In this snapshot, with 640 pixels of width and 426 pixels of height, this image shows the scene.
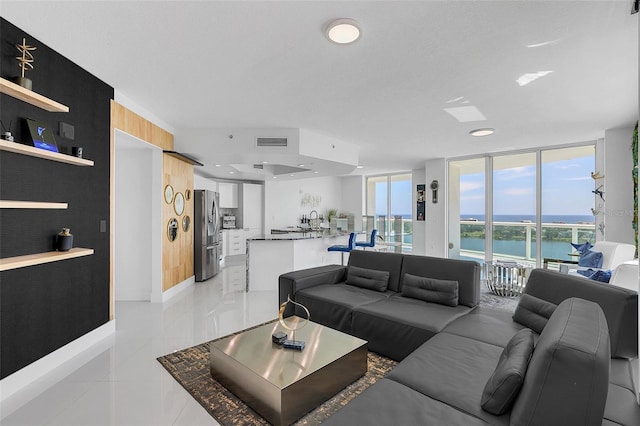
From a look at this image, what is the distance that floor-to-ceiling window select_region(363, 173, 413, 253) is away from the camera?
9219 mm

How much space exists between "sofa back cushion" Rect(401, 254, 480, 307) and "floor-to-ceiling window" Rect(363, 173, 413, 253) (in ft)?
18.1

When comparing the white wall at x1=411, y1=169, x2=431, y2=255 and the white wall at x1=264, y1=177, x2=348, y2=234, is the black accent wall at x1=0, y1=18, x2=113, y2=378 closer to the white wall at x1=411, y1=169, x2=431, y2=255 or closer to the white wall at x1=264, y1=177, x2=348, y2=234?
the white wall at x1=264, y1=177, x2=348, y2=234

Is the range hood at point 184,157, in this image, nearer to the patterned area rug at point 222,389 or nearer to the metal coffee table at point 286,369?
the patterned area rug at point 222,389

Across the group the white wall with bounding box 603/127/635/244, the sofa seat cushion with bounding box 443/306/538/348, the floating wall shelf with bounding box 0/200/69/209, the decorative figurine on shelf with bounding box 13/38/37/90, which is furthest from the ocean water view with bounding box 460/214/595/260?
the decorative figurine on shelf with bounding box 13/38/37/90

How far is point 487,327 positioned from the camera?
8.00 feet

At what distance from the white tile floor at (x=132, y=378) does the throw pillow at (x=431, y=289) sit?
181cm

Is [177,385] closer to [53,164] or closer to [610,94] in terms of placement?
[53,164]

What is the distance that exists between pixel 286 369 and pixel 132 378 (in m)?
1.40

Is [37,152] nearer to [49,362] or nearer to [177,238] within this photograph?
[49,362]

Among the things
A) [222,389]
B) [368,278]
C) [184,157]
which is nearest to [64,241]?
[222,389]

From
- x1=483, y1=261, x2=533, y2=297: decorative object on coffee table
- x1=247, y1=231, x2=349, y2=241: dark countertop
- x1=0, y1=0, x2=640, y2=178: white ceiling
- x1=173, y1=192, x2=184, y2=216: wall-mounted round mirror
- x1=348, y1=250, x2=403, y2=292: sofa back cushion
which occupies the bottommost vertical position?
x1=483, y1=261, x2=533, y2=297: decorative object on coffee table

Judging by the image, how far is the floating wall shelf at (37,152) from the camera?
2.07 m

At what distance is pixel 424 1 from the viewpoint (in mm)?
1887

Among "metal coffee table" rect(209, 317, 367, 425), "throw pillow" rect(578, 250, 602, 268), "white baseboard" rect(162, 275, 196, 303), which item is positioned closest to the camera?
"metal coffee table" rect(209, 317, 367, 425)
